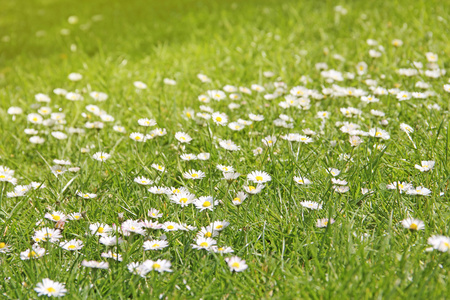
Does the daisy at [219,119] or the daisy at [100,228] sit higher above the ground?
the daisy at [219,119]

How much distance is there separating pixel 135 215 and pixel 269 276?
72 centimetres

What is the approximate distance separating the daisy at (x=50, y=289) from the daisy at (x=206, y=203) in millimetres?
591

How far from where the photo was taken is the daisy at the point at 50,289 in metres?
1.39

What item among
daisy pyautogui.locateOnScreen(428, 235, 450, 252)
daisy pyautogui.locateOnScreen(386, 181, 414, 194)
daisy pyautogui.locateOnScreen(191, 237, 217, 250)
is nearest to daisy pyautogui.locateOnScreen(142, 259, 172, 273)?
daisy pyautogui.locateOnScreen(191, 237, 217, 250)

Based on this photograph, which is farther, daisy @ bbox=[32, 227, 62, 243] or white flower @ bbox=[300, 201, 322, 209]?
white flower @ bbox=[300, 201, 322, 209]

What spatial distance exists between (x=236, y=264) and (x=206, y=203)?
0.36m

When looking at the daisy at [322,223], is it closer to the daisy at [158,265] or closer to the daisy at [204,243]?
the daisy at [204,243]

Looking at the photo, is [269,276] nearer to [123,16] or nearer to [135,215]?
[135,215]

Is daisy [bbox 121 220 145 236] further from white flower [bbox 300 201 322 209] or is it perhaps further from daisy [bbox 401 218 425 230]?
daisy [bbox 401 218 425 230]

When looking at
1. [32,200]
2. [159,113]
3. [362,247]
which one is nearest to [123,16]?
[159,113]

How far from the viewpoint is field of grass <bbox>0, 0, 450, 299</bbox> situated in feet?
4.96

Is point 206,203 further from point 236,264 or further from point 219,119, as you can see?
point 219,119

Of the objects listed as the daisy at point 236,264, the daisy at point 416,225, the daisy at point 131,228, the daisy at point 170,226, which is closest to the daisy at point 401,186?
the daisy at point 416,225

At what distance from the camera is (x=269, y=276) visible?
1481 millimetres
